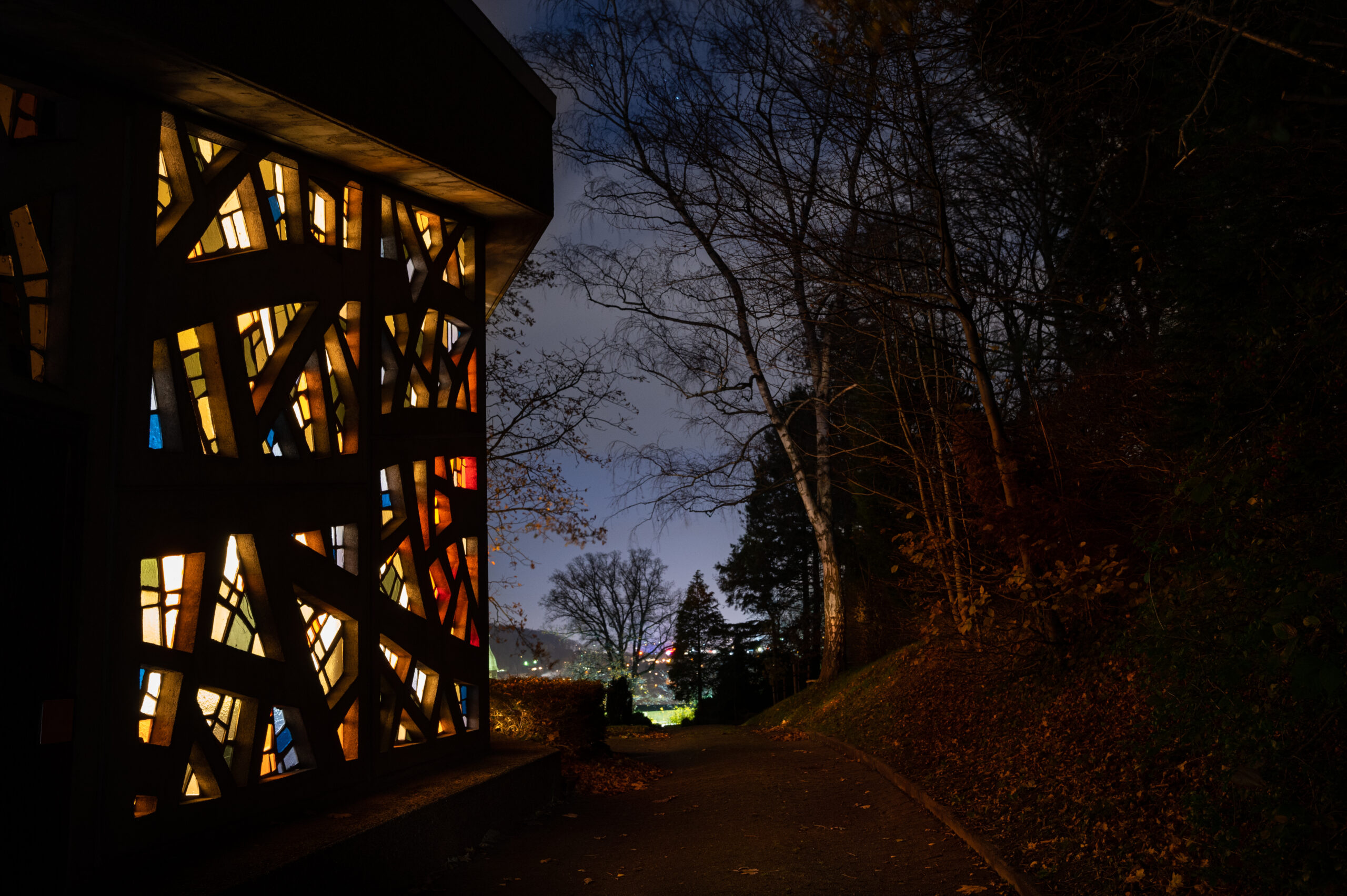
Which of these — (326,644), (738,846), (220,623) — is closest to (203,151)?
(220,623)

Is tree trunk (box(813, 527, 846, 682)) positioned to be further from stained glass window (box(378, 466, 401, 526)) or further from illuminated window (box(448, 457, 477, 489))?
stained glass window (box(378, 466, 401, 526))

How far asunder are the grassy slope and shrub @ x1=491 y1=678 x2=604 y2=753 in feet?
12.2

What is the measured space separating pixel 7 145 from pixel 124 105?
0.96 metres

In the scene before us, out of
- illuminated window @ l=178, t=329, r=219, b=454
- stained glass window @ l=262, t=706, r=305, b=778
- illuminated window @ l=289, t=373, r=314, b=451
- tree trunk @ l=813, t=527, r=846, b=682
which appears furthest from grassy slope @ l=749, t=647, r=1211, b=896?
tree trunk @ l=813, t=527, r=846, b=682

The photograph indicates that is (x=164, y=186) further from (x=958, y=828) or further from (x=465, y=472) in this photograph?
(x=958, y=828)

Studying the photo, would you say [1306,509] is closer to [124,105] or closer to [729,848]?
[729,848]

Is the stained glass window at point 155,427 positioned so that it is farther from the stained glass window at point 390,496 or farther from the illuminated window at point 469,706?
the illuminated window at point 469,706

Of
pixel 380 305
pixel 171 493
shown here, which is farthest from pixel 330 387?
pixel 171 493

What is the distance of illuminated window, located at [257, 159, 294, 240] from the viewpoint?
6.36m

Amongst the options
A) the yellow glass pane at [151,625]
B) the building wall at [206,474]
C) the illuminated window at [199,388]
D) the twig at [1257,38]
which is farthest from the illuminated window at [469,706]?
the twig at [1257,38]

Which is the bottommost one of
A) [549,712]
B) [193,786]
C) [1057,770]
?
[1057,770]

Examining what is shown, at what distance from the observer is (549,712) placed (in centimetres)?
1119

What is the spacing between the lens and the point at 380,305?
7102 millimetres

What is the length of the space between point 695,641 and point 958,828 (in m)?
34.3
